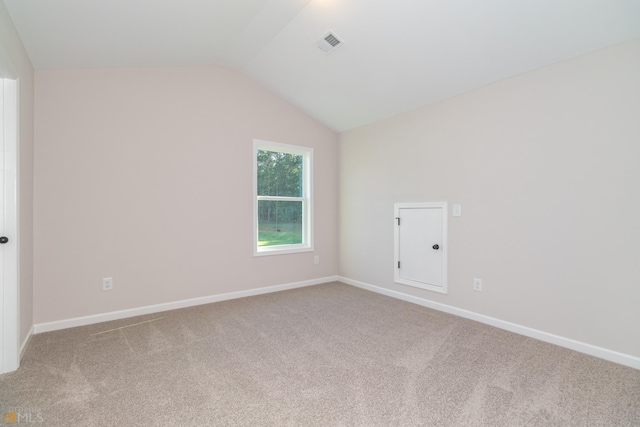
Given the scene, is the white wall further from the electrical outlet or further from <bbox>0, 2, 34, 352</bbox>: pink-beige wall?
<bbox>0, 2, 34, 352</bbox>: pink-beige wall

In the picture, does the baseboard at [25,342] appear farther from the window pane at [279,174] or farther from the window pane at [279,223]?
the window pane at [279,174]

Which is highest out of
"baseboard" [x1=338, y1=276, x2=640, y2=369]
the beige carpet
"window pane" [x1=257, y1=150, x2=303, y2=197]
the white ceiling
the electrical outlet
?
the white ceiling

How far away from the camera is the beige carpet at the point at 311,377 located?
1.63 metres

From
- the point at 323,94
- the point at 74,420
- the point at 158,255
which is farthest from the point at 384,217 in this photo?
the point at 74,420

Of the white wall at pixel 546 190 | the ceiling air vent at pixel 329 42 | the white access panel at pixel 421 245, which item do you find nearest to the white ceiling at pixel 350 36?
the ceiling air vent at pixel 329 42

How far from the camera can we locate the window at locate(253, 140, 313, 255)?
4.12m

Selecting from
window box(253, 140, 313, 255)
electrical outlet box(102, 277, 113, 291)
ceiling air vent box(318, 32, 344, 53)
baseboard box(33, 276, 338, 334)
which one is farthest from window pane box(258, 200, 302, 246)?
ceiling air vent box(318, 32, 344, 53)

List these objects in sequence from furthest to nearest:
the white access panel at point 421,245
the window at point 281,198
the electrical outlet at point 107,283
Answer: the window at point 281,198 → the white access panel at point 421,245 → the electrical outlet at point 107,283

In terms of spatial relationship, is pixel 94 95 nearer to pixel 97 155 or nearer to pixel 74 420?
pixel 97 155

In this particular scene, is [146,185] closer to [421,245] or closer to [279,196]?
[279,196]

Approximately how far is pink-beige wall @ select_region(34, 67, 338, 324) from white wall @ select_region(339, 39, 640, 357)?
6.73 ft

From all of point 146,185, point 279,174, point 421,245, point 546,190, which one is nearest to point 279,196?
A: point 279,174

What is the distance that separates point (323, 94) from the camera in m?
3.85

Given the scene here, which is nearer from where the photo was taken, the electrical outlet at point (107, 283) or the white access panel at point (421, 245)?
the electrical outlet at point (107, 283)
